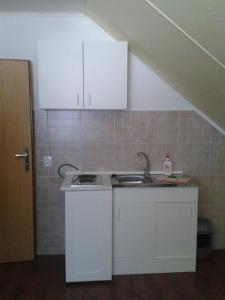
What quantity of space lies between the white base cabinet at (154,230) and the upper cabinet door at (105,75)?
2.77ft

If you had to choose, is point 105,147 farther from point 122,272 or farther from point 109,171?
point 122,272

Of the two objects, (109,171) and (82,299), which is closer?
(82,299)

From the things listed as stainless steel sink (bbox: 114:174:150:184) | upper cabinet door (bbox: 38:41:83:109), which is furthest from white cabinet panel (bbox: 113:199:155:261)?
upper cabinet door (bbox: 38:41:83:109)

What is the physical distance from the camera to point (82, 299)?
2268 mm

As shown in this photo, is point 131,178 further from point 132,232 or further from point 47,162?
point 47,162

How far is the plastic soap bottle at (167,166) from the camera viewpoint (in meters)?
2.96

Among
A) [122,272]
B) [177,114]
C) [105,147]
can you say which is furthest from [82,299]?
[177,114]

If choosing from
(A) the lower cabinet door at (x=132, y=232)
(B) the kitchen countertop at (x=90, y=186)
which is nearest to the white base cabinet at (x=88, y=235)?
(B) the kitchen countertop at (x=90, y=186)

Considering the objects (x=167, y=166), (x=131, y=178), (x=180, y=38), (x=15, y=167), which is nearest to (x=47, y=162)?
(x=15, y=167)

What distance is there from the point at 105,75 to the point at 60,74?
16.6 inches

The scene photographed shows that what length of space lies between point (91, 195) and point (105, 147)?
726 millimetres

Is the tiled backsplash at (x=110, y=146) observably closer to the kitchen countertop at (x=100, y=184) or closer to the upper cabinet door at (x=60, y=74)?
the kitchen countertop at (x=100, y=184)

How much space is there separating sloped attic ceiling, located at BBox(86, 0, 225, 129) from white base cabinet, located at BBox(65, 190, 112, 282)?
1.24 metres

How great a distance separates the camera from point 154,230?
102 inches
